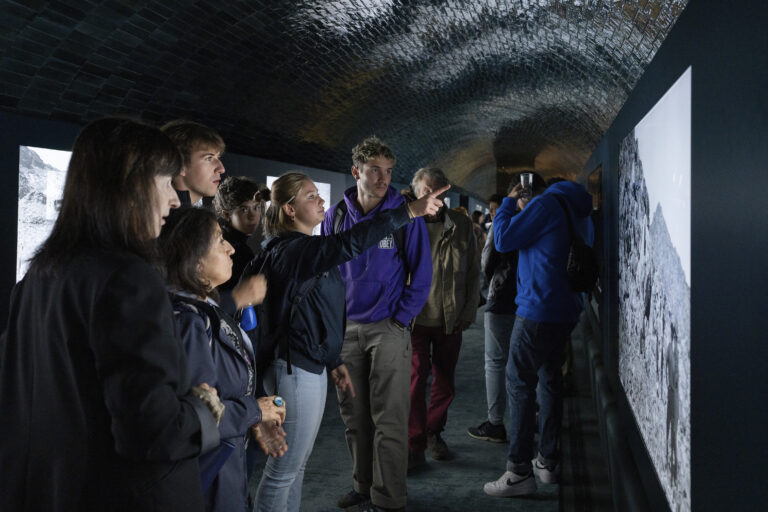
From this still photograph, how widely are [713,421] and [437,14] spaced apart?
6.24 m

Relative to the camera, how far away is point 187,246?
1964 mm

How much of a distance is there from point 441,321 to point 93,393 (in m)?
3.32

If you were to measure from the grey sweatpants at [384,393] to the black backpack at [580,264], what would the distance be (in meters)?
1.10

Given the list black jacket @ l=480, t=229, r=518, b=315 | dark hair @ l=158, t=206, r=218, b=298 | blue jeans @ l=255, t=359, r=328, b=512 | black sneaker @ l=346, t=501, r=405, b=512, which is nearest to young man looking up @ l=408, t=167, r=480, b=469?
black jacket @ l=480, t=229, r=518, b=315

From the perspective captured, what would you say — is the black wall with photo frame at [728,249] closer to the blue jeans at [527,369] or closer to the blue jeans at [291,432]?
the blue jeans at [291,432]

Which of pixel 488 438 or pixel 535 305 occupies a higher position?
pixel 535 305

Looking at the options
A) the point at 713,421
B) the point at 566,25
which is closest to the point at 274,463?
the point at 713,421

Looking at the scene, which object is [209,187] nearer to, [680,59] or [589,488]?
[680,59]

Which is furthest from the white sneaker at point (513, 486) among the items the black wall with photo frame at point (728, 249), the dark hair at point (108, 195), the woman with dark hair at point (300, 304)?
the dark hair at point (108, 195)

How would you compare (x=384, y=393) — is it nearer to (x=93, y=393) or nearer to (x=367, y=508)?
(x=367, y=508)

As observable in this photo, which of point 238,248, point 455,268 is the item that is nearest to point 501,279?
point 455,268

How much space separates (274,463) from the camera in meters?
2.65

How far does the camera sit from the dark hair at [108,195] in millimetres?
1395

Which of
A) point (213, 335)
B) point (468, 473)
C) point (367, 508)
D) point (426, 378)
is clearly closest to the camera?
point (213, 335)
